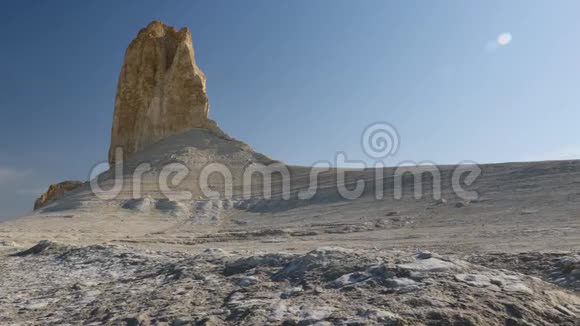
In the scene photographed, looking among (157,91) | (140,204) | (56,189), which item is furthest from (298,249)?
(56,189)

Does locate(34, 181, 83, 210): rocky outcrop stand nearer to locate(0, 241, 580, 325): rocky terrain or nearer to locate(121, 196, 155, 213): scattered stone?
locate(121, 196, 155, 213): scattered stone

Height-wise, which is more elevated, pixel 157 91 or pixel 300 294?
pixel 157 91

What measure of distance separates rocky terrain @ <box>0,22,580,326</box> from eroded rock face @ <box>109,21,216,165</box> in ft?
37.3

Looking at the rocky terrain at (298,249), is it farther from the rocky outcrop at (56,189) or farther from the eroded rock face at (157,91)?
the rocky outcrop at (56,189)

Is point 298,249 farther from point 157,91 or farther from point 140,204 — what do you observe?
point 157,91

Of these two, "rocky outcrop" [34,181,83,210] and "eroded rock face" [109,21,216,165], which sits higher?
"eroded rock face" [109,21,216,165]

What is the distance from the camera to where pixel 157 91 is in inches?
1774

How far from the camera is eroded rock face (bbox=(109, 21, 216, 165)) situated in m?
43.5

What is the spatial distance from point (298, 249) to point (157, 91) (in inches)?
1557

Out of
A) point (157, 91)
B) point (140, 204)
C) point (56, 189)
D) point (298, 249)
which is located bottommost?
point (298, 249)

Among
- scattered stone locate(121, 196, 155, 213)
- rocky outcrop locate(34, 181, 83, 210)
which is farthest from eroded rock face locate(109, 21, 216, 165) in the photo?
scattered stone locate(121, 196, 155, 213)

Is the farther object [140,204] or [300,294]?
[140,204]

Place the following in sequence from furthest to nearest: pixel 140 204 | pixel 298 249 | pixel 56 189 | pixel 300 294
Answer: pixel 56 189
pixel 140 204
pixel 298 249
pixel 300 294

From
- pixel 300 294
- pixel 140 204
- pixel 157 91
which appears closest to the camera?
pixel 300 294
